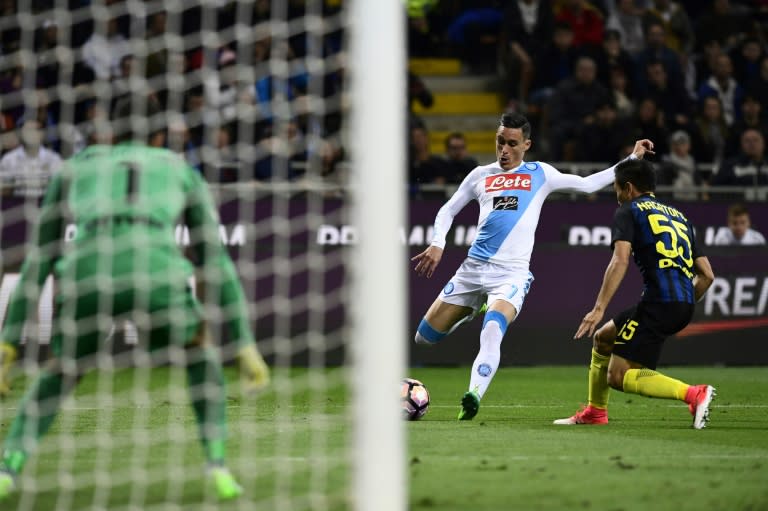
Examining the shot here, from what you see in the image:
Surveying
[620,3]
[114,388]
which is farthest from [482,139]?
[114,388]

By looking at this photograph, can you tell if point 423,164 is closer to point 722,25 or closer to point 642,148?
point 642,148

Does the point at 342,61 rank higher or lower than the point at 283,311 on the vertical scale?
higher

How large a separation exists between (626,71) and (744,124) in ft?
5.70

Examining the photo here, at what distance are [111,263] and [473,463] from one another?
7.10ft

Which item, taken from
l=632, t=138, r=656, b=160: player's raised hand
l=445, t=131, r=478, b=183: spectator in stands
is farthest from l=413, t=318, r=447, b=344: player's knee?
l=445, t=131, r=478, b=183: spectator in stands

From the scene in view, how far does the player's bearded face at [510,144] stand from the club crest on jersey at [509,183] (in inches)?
3.8

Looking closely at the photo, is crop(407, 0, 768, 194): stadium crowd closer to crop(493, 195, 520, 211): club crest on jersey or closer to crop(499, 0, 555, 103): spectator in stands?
crop(499, 0, 555, 103): spectator in stands

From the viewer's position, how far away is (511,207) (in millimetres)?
9367

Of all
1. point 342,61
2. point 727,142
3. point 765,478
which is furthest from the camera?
point 727,142

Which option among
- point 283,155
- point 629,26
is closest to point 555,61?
point 629,26

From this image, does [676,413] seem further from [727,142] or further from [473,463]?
[727,142]

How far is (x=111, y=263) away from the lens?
5570 mm

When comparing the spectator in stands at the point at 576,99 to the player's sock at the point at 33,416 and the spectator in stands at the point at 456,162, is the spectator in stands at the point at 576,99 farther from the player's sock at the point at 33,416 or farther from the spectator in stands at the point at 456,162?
the player's sock at the point at 33,416

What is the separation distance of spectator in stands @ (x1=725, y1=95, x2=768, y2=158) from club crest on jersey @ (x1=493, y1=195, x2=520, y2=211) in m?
7.85
